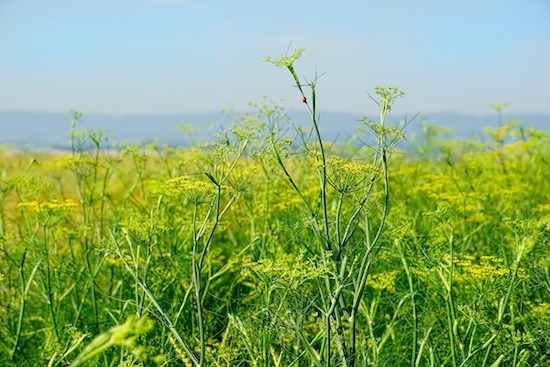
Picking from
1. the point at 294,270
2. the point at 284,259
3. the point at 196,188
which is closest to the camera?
the point at 294,270

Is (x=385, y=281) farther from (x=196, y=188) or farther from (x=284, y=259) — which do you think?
(x=196, y=188)

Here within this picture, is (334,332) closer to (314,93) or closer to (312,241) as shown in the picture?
(314,93)

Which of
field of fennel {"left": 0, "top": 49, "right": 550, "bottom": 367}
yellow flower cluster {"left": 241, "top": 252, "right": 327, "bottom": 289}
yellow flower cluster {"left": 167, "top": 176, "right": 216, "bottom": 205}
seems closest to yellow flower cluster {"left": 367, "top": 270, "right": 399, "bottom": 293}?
field of fennel {"left": 0, "top": 49, "right": 550, "bottom": 367}

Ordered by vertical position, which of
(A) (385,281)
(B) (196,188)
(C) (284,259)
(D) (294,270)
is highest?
(B) (196,188)

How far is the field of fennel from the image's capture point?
2.23 m

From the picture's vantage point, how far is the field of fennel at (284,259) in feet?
7.32

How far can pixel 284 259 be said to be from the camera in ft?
9.53

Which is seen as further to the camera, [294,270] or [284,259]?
[284,259]

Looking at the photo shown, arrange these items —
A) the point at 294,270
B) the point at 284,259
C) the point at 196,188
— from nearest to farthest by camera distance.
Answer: the point at 294,270 < the point at 196,188 < the point at 284,259

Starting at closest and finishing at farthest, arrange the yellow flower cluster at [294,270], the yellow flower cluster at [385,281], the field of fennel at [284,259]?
1. the yellow flower cluster at [294,270]
2. the field of fennel at [284,259]
3. the yellow flower cluster at [385,281]

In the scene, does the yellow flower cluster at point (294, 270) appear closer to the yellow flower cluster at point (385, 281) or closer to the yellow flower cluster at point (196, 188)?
the yellow flower cluster at point (196, 188)

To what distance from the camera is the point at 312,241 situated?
373cm

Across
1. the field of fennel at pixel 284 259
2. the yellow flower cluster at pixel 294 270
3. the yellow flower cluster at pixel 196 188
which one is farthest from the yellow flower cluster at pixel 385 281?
the yellow flower cluster at pixel 196 188

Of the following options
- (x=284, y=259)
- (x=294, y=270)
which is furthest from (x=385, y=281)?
(x=294, y=270)
